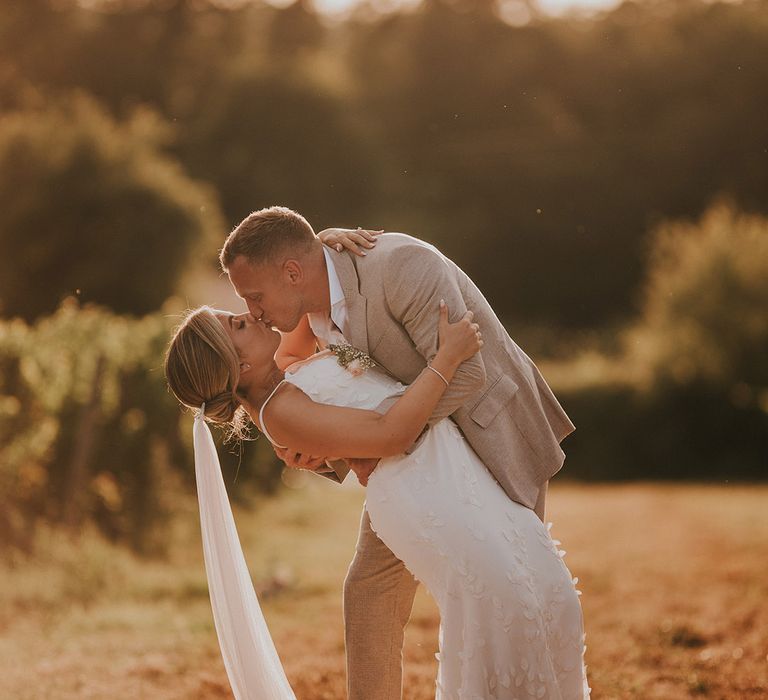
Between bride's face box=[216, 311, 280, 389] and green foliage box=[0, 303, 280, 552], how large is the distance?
493cm

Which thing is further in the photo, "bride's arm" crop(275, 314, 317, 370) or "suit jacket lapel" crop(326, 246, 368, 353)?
Result: "bride's arm" crop(275, 314, 317, 370)

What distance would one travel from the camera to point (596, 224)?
138 feet

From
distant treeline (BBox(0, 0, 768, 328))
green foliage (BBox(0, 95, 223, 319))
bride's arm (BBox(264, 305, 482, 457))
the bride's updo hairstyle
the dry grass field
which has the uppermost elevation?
distant treeline (BBox(0, 0, 768, 328))

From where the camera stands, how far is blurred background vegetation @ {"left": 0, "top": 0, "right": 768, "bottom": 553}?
21.5 meters

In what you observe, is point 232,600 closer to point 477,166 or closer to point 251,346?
point 251,346

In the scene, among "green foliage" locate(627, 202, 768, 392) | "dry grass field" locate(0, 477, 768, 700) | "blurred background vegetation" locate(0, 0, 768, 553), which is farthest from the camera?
"green foliage" locate(627, 202, 768, 392)

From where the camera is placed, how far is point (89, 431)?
9461 mm

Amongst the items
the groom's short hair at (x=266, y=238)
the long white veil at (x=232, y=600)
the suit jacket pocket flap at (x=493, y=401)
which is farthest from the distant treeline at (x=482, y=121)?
the suit jacket pocket flap at (x=493, y=401)

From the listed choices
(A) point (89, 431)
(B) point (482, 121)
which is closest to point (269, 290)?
(A) point (89, 431)

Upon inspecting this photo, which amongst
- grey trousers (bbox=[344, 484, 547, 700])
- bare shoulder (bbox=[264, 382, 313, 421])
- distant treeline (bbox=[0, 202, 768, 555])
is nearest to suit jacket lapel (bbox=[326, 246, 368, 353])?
bare shoulder (bbox=[264, 382, 313, 421])

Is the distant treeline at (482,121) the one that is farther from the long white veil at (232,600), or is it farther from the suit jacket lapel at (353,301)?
the suit jacket lapel at (353,301)

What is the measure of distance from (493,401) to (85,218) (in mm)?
18810

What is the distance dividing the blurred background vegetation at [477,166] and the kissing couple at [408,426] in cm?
1740

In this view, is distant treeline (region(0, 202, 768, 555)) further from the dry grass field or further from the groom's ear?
the groom's ear
